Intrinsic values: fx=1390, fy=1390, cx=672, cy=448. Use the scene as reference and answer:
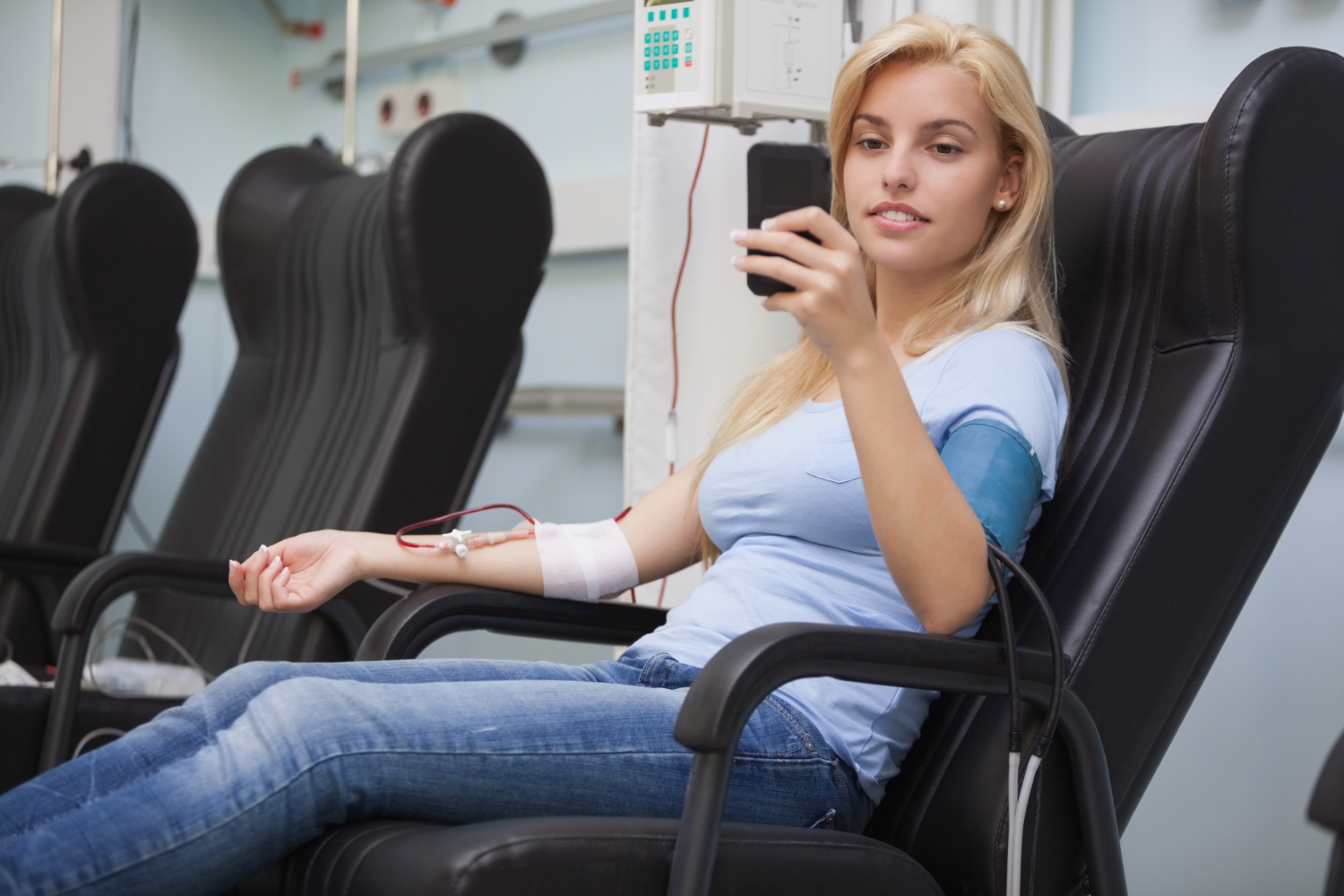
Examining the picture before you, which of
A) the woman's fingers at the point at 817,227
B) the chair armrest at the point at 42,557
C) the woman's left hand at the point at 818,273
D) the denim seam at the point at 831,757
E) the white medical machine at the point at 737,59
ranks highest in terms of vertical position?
the white medical machine at the point at 737,59

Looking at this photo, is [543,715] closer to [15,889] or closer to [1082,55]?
[15,889]

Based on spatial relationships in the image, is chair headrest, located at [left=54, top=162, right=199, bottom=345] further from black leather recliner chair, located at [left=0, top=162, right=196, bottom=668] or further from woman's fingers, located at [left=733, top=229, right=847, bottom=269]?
woman's fingers, located at [left=733, top=229, right=847, bottom=269]

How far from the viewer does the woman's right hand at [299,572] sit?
132 cm

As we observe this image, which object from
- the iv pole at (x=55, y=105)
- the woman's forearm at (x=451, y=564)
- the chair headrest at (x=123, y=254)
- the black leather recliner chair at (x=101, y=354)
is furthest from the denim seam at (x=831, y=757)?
the iv pole at (x=55, y=105)

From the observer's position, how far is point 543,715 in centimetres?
104

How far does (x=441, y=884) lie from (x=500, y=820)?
8 cm

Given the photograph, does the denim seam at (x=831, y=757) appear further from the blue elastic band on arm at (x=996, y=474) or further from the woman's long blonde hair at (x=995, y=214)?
the woman's long blonde hair at (x=995, y=214)

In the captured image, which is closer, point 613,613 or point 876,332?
point 876,332

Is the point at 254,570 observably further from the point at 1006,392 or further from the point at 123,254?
the point at 123,254

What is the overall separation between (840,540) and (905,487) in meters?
0.21

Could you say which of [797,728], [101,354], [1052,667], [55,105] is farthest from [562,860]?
[55,105]

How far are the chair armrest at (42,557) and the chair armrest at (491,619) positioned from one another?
90 cm

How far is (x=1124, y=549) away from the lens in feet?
3.71

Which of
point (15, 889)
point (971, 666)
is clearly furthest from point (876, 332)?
point (15, 889)
